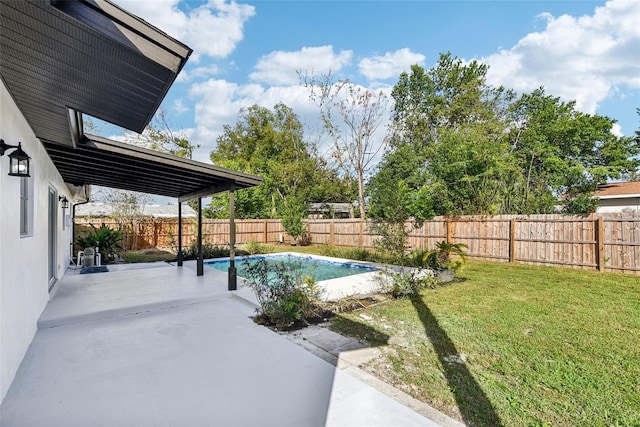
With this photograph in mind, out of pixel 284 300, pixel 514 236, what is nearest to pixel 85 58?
pixel 284 300

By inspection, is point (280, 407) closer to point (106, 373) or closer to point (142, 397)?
point (142, 397)

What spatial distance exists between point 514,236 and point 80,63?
1279 centimetres

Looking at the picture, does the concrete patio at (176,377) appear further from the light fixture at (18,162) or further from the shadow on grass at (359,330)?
the light fixture at (18,162)

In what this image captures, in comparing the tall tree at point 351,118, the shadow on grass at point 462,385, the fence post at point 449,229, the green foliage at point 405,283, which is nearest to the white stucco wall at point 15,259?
the shadow on grass at point 462,385

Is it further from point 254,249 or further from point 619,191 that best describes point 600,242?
point 254,249

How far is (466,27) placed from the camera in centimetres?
1205

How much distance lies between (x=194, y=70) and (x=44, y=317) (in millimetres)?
14694

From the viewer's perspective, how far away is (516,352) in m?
3.96

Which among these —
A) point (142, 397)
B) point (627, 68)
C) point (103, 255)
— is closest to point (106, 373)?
point (142, 397)

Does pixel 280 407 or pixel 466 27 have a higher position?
pixel 466 27

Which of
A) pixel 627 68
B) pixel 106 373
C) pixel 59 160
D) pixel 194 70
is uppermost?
pixel 194 70

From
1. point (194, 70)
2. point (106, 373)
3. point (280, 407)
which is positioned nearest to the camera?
point (280, 407)

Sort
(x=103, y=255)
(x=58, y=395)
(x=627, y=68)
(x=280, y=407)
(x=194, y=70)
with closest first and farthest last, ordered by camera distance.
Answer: (x=280, y=407), (x=58, y=395), (x=103, y=255), (x=627, y=68), (x=194, y=70)

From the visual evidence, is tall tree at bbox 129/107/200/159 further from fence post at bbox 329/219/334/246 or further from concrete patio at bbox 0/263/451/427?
concrete patio at bbox 0/263/451/427
